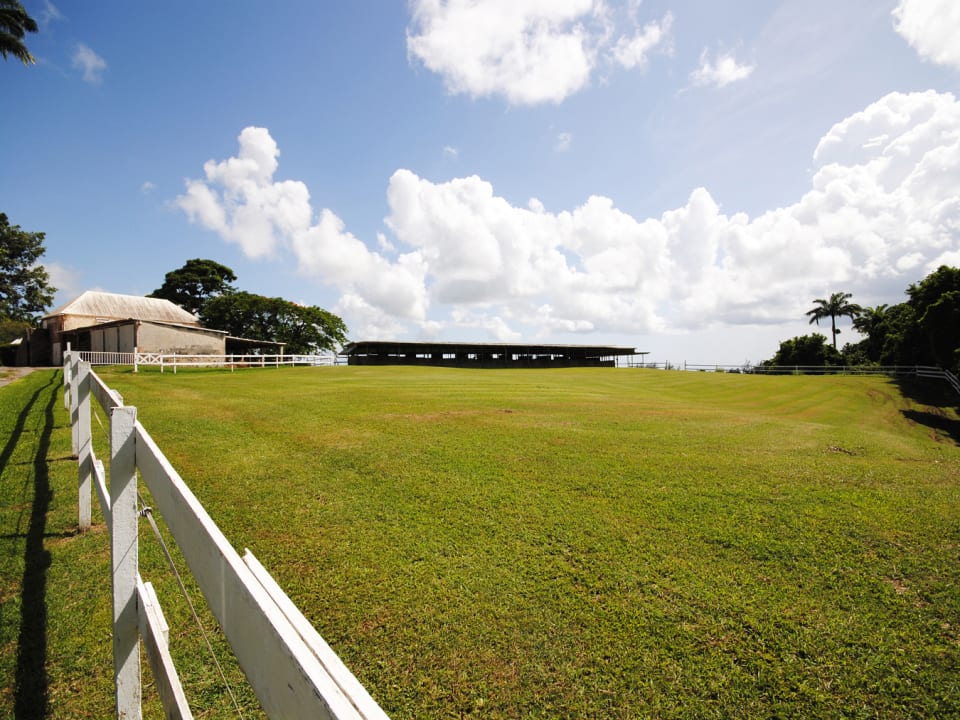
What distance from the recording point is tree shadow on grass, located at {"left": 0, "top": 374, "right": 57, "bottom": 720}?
279 cm

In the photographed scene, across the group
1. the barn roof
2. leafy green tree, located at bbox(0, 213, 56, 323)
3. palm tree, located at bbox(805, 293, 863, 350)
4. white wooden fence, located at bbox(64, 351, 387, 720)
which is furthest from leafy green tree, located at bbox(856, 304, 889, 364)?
leafy green tree, located at bbox(0, 213, 56, 323)

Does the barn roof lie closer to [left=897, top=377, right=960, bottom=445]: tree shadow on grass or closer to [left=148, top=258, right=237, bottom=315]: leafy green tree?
[left=148, top=258, right=237, bottom=315]: leafy green tree

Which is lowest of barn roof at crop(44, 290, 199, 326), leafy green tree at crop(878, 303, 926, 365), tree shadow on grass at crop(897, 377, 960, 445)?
tree shadow on grass at crop(897, 377, 960, 445)

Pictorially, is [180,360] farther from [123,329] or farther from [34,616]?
[34,616]

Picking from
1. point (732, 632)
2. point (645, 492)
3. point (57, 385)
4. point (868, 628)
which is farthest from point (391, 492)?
point (57, 385)

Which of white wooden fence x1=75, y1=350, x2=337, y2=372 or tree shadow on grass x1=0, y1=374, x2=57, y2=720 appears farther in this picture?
white wooden fence x1=75, y1=350, x2=337, y2=372

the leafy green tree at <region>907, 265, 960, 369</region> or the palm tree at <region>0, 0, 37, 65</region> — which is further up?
the palm tree at <region>0, 0, 37, 65</region>

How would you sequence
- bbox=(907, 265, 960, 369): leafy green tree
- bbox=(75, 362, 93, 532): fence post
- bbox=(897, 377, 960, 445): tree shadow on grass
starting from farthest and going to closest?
bbox=(907, 265, 960, 369): leafy green tree
bbox=(897, 377, 960, 445): tree shadow on grass
bbox=(75, 362, 93, 532): fence post

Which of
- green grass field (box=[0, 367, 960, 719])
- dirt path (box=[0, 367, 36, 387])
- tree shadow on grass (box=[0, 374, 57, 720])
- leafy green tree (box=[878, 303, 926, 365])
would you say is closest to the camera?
tree shadow on grass (box=[0, 374, 57, 720])

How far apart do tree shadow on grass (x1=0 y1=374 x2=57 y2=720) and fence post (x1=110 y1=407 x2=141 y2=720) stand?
1.14 metres

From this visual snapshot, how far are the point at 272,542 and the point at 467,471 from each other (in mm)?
2845

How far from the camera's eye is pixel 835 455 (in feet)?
27.6

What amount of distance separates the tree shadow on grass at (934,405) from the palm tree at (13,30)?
159ft

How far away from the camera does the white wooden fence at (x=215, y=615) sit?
0.87m
